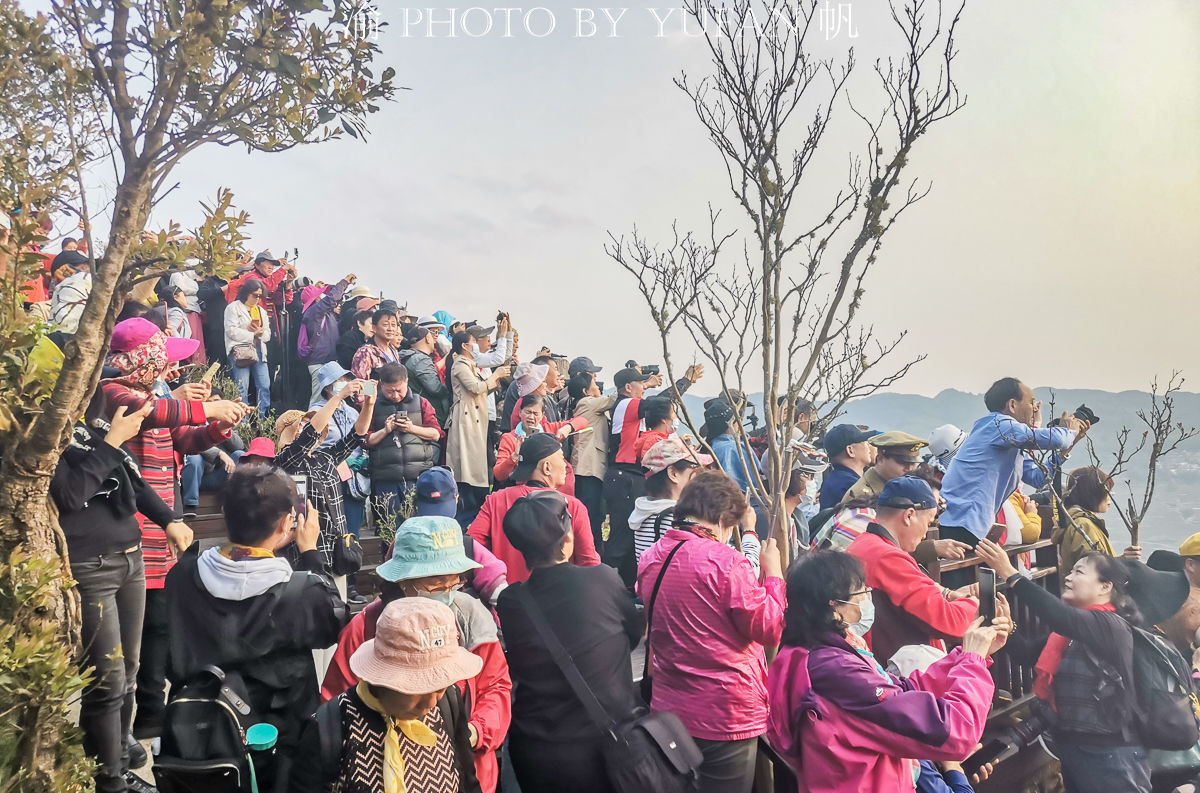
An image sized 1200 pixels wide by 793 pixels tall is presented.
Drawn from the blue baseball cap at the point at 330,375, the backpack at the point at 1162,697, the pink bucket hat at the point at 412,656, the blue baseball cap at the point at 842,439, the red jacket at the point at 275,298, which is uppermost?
the red jacket at the point at 275,298

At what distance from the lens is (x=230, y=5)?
7.93 ft

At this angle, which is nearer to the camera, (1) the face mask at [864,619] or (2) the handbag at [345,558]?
(1) the face mask at [864,619]

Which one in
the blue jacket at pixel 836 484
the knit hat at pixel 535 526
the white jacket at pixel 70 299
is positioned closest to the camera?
the knit hat at pixel 535 526

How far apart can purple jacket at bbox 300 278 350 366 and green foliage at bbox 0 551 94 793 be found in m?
7.00

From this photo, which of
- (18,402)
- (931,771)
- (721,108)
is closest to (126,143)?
(18,402)

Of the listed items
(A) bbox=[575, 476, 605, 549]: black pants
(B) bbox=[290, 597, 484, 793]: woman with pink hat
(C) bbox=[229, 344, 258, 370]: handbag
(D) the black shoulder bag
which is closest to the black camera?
(A) bbox=[575, 476, 605, 549]: black pants

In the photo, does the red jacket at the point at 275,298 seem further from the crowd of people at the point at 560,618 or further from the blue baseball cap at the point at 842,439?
the blue baseball cap at the point at 842,439

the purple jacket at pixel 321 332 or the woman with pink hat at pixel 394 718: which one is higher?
the purple jacket at pixel 321 332

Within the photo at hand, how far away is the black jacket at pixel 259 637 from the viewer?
8.19 ft

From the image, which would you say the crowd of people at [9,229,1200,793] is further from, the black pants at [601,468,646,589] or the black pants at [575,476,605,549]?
the black pants at [575,476,605,549]

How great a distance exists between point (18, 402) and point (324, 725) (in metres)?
1.33

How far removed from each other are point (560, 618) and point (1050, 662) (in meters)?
3.04

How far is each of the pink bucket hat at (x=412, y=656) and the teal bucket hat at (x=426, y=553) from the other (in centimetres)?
50

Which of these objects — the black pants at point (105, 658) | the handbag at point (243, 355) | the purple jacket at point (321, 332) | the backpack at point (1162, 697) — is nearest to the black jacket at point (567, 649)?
the black pants at point (105, 658)
